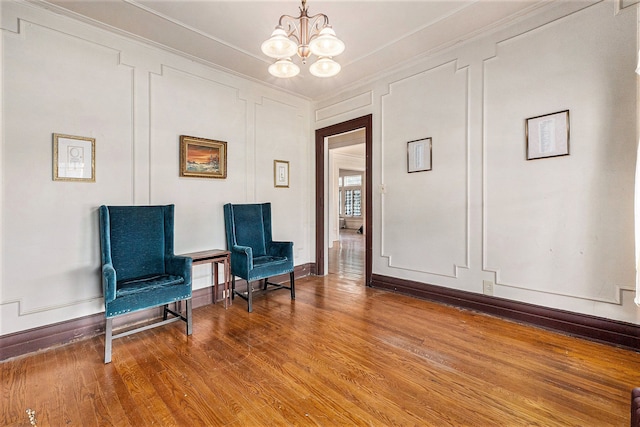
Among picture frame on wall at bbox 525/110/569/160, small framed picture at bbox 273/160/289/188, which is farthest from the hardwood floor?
small framed picture at bbox 273/160/289/188

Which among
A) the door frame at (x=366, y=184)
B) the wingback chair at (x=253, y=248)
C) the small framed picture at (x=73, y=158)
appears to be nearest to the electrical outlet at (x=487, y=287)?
the door frame at (x=366, y=184)

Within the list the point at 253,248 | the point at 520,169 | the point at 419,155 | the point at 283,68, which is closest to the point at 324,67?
the point at 283,68

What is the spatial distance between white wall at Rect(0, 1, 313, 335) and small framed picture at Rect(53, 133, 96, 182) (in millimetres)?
49

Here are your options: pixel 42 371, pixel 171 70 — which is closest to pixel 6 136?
pixel 171 70

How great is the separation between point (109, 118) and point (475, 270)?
4024 millimetres

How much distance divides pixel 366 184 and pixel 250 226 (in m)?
1.72

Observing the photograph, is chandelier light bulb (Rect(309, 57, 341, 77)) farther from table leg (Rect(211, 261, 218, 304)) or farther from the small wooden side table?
table leg (Rect(211, 261, 218, 304))

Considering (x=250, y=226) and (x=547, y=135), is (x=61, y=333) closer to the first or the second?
(x=250, y=226)

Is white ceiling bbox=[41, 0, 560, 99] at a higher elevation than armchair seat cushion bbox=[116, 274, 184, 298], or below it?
higher

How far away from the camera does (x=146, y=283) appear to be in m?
2.50

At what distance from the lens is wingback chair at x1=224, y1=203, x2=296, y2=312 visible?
3.24 meters

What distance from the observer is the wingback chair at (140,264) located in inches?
89.1

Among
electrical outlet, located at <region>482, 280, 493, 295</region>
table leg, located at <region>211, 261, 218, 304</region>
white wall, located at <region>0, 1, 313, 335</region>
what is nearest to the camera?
white wall, located at <region>0, 1, 313, 335</region>

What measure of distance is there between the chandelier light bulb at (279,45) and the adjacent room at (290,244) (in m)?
0.02
